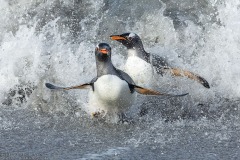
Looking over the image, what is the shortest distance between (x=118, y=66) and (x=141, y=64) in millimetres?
890

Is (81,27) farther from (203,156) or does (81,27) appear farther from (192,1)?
(203,156)

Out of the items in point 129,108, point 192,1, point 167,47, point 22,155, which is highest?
point 192,1

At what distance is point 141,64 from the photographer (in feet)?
20.7

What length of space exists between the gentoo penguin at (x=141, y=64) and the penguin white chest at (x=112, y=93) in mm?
745

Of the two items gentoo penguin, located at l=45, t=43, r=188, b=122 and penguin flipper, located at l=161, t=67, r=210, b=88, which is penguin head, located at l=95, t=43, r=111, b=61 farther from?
penguin flipper, located at l=161, t=67, r=210, b=88

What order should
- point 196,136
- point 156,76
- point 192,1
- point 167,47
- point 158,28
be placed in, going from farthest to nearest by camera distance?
point 192,1 < point 158,28 < point 167,47 < point 156,76 < point 196,136

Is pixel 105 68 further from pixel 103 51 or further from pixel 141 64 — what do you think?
pixel 141 64

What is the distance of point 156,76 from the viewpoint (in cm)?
639

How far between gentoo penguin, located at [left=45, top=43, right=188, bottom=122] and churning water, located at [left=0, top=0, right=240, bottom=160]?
0.56 feet

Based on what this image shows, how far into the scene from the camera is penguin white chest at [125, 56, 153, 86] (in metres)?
6.20

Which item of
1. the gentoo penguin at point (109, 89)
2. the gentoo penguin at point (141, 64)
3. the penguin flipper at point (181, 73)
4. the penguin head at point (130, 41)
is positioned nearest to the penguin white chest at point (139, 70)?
the gentoo penguin at point (141, 64)

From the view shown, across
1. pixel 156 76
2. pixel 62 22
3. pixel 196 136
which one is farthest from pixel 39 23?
pixel 196 136

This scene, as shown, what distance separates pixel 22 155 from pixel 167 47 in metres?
3.83

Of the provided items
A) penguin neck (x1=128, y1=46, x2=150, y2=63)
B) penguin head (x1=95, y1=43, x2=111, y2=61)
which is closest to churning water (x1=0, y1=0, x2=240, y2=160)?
penguin neck (x1=128, y1=46, x2=150, y2=63)
